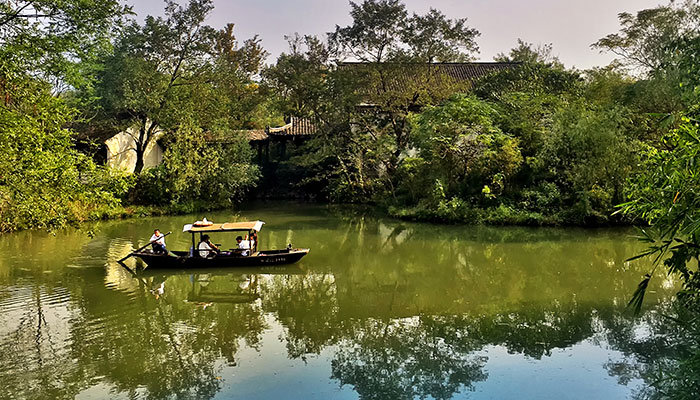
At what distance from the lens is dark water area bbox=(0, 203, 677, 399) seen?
612 cm

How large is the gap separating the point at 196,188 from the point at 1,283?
1227cm

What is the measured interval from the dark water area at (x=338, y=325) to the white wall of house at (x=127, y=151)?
9.99 metres

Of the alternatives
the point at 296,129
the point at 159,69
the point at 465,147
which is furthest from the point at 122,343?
the point at 296,129

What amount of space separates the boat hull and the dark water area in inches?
8.0

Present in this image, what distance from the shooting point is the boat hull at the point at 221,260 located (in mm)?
11734

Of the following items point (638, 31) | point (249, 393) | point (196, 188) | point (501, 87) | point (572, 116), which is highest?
point (638, 31)

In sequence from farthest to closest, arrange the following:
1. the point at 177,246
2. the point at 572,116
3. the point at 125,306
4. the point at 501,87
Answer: the point at 501,87 → the point at 572,116 → the point at 177,246 → the point at 125,306

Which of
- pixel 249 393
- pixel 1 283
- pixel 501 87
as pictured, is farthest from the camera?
pixel 501 87

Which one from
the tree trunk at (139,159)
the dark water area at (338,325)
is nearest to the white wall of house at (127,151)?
the tree trunk at (139,159)

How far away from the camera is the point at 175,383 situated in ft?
20.1

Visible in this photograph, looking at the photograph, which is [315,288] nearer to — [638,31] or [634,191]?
[634,191]

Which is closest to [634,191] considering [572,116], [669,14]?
[572,116]

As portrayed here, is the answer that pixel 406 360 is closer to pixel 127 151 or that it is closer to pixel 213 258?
pixel 213 258

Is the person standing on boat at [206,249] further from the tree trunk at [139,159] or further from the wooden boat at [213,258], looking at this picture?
the tree trunk at [139,159]
